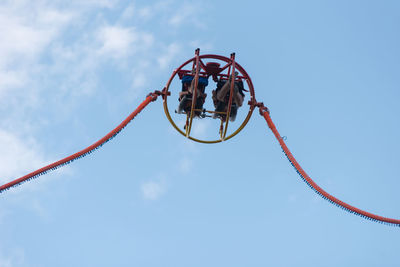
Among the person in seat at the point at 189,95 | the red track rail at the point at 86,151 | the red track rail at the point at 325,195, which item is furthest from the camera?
the person in seat at the point at 189,95

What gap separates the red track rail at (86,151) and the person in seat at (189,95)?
0.58 meters

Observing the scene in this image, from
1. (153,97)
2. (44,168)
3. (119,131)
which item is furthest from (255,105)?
(44,168)

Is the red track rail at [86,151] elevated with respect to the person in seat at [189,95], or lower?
lower

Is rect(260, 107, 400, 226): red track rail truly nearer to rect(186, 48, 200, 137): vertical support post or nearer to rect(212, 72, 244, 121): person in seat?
rect(212, 72, 244, 121): person in seat

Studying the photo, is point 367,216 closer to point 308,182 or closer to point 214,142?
point 308,182

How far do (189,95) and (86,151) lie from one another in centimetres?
254

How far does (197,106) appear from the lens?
38.2 feet

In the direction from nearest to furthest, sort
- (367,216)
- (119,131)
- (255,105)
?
1. (367,216)
2. (119,131)
3. (255,105)

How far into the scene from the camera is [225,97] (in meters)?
11.4

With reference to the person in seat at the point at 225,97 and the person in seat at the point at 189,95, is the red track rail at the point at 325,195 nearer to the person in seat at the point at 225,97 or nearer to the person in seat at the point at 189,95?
the person in seat at the point at 225,97

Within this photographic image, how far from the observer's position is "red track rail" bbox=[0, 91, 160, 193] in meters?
9.97

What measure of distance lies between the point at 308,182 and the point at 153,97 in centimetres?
382

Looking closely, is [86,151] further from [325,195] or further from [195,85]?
[325,195]

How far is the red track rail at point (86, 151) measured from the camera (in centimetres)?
997
